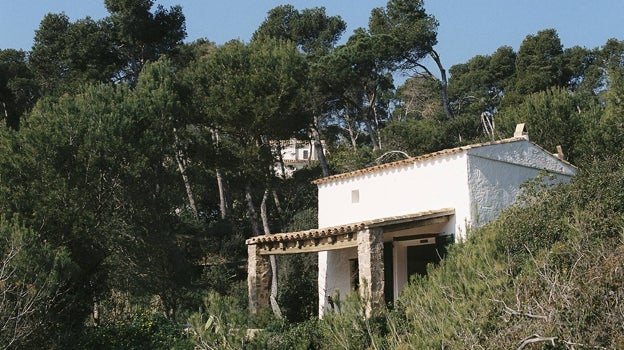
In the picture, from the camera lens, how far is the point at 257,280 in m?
15.7

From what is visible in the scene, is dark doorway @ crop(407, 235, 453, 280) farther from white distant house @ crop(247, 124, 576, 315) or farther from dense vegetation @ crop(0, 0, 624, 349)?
dense vegetation @ crop(0, 0, 624, 349)

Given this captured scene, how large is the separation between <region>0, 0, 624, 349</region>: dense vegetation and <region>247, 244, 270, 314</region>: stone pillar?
82cm

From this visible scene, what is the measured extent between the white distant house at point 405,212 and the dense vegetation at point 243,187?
0.93 m

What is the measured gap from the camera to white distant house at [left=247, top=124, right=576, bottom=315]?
13.7 metres

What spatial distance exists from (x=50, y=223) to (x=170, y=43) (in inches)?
581

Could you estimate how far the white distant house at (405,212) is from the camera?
44.9 ft

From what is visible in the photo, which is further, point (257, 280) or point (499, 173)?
point (257, 280)

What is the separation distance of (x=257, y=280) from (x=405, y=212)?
3.61 metres

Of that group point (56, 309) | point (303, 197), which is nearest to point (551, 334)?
point (56, 309)

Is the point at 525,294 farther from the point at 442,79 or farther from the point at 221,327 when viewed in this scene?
the point at 442,79

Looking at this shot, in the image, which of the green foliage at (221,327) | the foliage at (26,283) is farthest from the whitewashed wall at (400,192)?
the foliage at (26,283)

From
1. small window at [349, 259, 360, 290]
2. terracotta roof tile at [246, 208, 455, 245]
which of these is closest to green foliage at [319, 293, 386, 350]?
terracotta roof tile at [246, 208, 455, 245]

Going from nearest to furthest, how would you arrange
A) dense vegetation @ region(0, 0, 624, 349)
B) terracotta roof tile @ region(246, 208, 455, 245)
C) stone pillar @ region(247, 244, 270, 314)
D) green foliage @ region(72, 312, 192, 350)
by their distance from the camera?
dense vegetation @ region(0, 0, 624, 349) < terracotta roof tile @ region(246, 208, 455, 245) < green foliage @ region(72, 312, 192, 350) < stone pillar @ region(247, 244, 270, 314)

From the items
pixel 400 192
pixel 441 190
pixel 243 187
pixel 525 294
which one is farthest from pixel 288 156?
pixel 525 294
